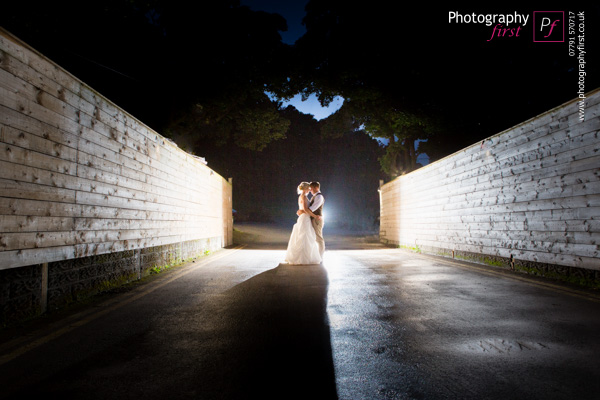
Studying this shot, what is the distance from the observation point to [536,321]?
3.40 m

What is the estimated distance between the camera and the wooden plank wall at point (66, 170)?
11.4ft

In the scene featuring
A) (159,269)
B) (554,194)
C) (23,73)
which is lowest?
(159,269)

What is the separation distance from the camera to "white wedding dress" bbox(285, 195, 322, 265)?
27.8ft

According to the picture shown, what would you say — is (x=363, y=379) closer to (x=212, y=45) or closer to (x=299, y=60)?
(x=212, y=45)

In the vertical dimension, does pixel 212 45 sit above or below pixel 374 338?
above

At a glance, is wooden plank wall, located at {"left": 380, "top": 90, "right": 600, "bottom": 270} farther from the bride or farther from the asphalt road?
the bride

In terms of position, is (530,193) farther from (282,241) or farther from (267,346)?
(282,241)

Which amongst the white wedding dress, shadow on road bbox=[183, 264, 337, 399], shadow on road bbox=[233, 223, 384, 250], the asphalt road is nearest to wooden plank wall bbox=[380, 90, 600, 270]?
the asphalt road

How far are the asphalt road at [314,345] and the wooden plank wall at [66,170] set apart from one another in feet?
3.27

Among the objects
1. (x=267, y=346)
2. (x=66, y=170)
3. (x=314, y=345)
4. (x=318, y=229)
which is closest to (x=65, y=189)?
(x=66, y=170)

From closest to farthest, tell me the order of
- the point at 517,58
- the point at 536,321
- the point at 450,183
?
the point at 536,321
the point at 450,183
the point at 517,58

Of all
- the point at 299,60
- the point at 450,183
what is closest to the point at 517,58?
the point at 450,183

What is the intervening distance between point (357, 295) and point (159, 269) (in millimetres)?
4693

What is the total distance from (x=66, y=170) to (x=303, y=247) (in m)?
5.62
